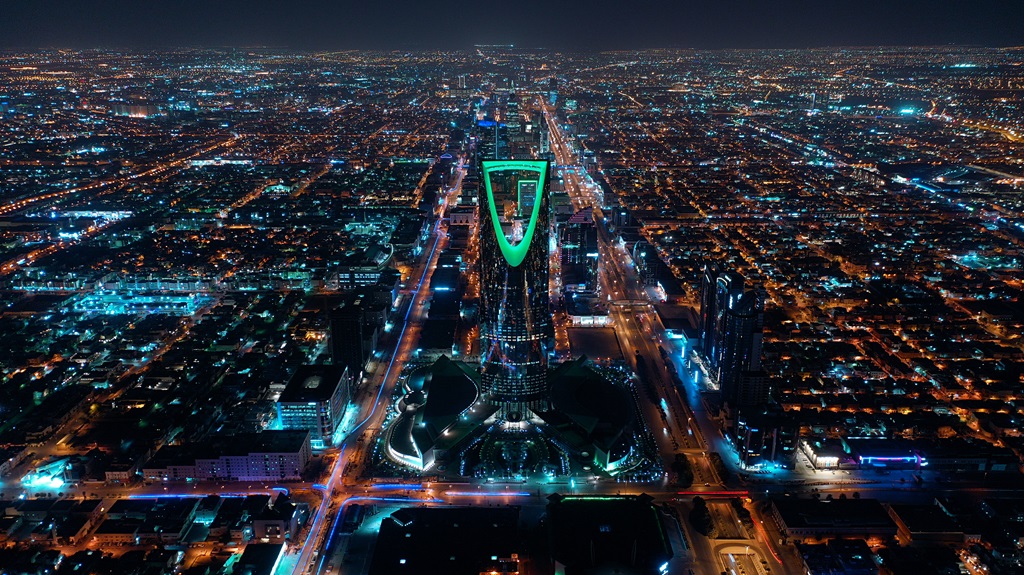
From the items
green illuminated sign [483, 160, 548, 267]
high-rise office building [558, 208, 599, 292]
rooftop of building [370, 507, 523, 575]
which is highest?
green illuminated sign [483, 160, 548, 267]

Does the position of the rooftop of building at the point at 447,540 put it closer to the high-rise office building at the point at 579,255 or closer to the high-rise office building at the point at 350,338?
the high-rise office building at the point at 350,338

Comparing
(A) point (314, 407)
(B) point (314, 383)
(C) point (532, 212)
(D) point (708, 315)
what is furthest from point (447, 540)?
(D) point (708, 315)

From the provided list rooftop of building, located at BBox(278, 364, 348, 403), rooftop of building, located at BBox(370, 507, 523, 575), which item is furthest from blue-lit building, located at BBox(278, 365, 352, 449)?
rooftop of building, located at BBox(370, 507, 523, 575)

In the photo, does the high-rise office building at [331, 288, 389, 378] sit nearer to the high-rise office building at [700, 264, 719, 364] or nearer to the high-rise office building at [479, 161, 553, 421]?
the high-rise office building at [479, 161, 553, 421]

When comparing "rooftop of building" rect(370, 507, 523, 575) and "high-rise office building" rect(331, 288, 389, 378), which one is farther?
"high-rise office building" rect(331, 288, 389, 378)

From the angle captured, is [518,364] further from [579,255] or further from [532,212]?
[579,255]

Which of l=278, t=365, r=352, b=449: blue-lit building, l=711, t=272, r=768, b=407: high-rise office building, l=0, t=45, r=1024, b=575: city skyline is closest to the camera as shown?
l=0, t=45, r=1024, b=575: city skyline
